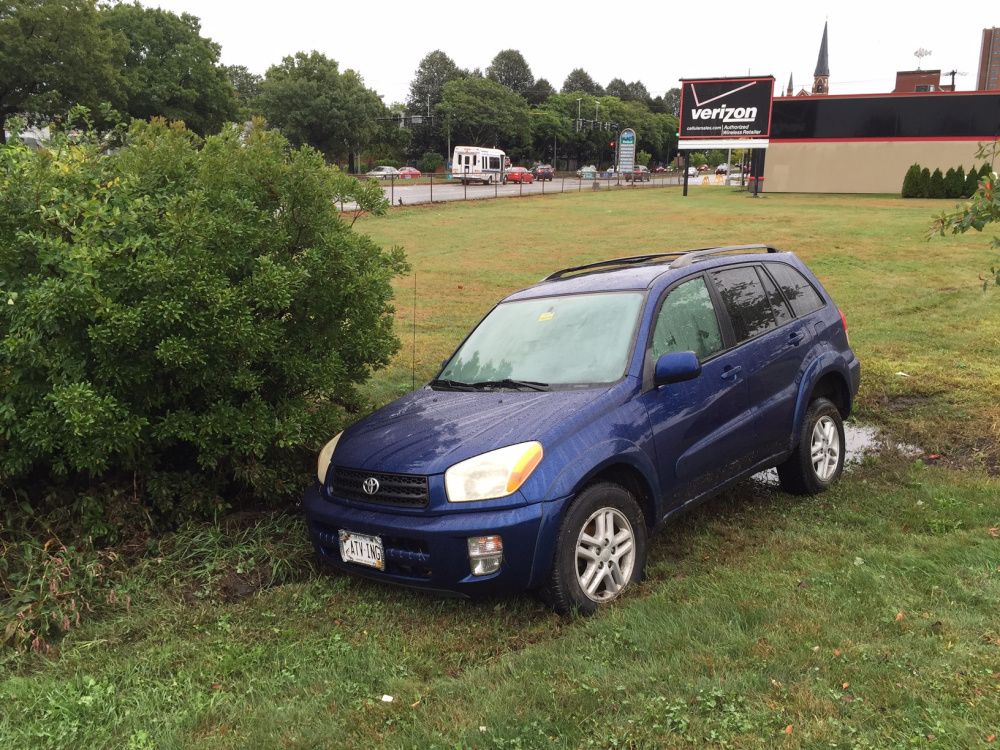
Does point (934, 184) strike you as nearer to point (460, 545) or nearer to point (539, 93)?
point (460, 545)

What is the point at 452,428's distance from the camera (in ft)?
13.8

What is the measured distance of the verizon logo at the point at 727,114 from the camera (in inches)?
1721

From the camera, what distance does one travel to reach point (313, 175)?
5.32 m

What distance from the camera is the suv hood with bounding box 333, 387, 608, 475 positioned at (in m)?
3.94

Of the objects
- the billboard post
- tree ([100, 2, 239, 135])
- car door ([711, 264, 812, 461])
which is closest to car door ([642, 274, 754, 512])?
car door ([711, 264, 812, 461])

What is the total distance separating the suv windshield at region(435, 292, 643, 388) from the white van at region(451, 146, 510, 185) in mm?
57484

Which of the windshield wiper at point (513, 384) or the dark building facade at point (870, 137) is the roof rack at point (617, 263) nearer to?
the windshield wiper at point (513, 384)

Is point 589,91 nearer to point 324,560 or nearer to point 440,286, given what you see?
point 440,286

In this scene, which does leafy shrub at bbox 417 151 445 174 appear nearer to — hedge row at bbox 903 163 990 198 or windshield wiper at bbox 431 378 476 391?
hedge row at bbox 903 163 990 198

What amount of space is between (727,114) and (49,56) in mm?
37243

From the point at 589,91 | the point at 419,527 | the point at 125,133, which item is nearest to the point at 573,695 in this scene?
the point at 419,527

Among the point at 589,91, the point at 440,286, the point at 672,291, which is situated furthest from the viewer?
the point at 589,91

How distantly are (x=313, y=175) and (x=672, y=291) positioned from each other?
2.39m

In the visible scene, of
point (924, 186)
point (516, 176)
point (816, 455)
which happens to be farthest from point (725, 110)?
point (816, 455)
